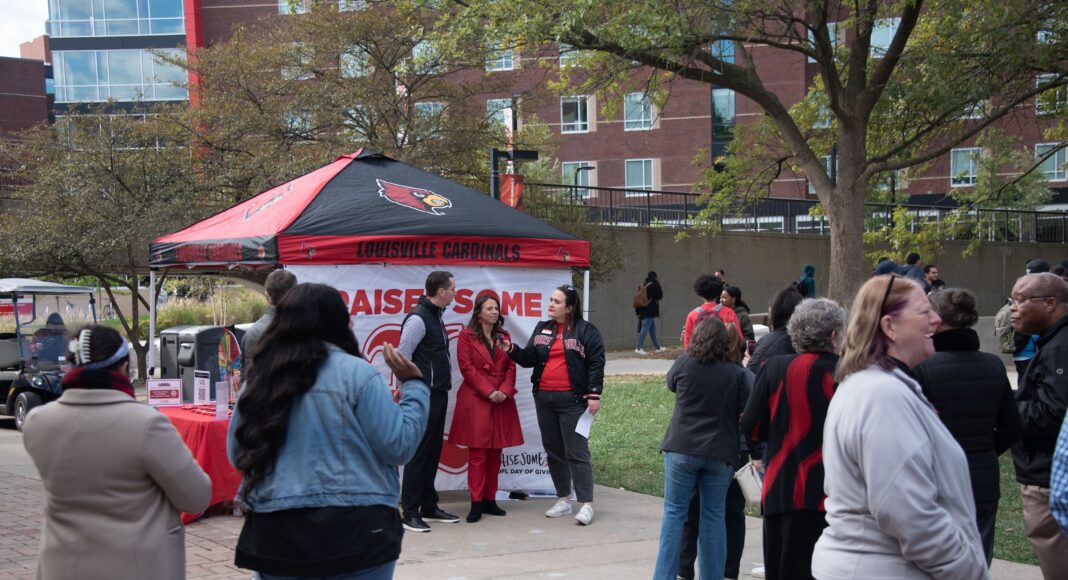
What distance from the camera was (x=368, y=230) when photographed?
800 cm

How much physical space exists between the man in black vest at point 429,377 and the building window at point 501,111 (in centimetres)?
1427

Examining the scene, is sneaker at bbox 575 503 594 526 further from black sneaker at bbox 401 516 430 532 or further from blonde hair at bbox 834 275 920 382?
blonde hair at bbox 834 275 920 382

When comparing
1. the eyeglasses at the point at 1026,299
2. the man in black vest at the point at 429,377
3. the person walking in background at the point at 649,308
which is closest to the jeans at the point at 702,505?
the eyeglasses at the point at 1026,299

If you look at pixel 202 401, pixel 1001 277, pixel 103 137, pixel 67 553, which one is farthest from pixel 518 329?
pixel 1001 277

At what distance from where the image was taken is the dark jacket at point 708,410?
5.66 m

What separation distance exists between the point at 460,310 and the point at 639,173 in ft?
125

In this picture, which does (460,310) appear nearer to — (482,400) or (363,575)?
(482,400)

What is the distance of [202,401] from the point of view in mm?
8734

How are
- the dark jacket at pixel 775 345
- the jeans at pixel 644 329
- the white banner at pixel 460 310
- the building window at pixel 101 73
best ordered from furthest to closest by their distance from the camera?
the building window at pixel 101 73, the jeans at pixel 644 329, the white banner at pixel 460 310, the dark jacket at pixel 775 345

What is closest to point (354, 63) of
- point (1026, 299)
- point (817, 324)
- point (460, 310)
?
point (460, 310)

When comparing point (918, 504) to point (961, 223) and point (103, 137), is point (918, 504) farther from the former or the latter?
point (103, 137)

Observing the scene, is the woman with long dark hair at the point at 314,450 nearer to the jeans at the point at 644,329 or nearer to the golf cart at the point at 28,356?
the golf cart at the point at 28,356

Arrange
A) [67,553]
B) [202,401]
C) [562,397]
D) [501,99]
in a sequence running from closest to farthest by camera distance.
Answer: [67,553]
[562,397]
[202,401]
[501,99]

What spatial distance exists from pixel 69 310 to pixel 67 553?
16.5 m
